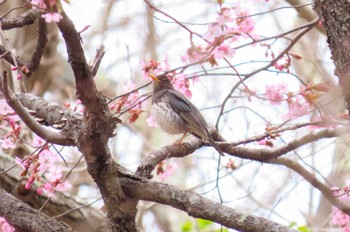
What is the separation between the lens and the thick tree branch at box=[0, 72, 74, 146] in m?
2.23

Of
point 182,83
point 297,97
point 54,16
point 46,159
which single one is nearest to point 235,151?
point 297,97

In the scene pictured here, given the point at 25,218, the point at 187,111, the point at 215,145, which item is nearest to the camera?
the point at 25,218

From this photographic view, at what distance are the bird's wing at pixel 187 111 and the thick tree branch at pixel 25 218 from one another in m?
1.55

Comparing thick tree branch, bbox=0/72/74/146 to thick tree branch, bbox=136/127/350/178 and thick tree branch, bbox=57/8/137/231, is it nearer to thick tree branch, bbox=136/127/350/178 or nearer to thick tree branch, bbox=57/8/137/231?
thick tree branch, bbox=57/8/137/231

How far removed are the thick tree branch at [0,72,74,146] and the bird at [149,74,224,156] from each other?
1.74m

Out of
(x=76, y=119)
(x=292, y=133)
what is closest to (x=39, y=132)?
(x=76, y=119)

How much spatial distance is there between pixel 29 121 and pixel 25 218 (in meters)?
0.52

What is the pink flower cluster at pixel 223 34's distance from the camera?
360 cm

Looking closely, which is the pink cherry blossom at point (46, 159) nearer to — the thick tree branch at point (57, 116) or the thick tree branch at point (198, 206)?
the thick tree branch at point (57, 116)

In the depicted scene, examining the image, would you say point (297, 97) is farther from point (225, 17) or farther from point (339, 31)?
point (339, 31)

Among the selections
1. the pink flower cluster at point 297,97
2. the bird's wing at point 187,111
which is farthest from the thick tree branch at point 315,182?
the bird's wing at point 187,111

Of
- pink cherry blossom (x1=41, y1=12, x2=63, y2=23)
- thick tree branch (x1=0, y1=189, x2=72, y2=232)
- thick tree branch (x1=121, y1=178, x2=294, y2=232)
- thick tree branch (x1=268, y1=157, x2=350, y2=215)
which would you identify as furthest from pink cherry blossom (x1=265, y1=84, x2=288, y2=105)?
pink cherry blossom (x1=41, y1=12, x2=63, y2=23)

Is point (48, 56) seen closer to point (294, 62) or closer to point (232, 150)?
point (294, 62)

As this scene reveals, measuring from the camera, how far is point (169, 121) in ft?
14.4
